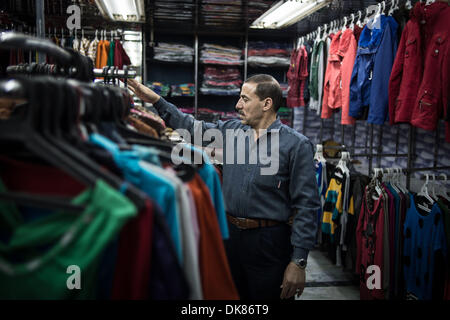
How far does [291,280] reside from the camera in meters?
1.92

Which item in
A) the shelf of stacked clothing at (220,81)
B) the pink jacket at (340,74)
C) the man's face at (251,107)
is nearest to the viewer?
the man's face at (251,107)

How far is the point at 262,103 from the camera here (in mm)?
2201

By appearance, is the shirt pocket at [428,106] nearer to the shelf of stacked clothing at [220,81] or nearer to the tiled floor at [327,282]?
the tiled floor at [327,282]

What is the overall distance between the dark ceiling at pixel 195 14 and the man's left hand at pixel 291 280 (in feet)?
9.19

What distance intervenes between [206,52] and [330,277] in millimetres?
3426

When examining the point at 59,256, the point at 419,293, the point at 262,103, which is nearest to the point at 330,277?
the point at 419,293

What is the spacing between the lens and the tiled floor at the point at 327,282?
338cm

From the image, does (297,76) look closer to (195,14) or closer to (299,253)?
(195,14)

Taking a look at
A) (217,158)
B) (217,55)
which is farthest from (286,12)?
(217,158)

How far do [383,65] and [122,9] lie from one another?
2673 mm

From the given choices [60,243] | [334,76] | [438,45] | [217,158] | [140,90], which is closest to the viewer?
[60,243]

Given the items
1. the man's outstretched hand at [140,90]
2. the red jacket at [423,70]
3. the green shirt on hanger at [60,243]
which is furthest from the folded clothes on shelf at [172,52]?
the green shirt on hanger at [60,243]

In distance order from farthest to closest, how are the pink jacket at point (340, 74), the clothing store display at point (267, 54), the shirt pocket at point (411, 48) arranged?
the clothing store display at point (267, 54)
the pink jacket at point (340, 74)
the shirt pocket at point (411, 48)

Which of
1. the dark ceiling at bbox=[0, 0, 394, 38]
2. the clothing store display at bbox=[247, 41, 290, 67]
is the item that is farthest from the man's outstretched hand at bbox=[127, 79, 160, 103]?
the clothing store display at bbox=[247, 41, 290, 67]
